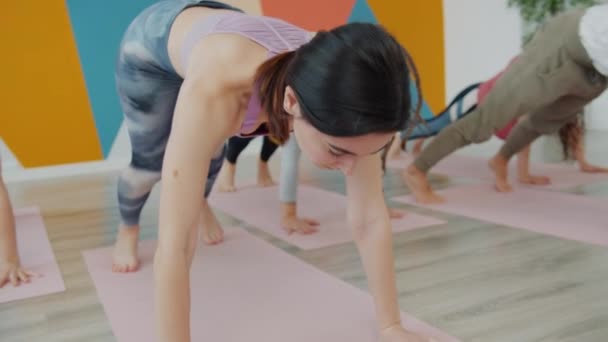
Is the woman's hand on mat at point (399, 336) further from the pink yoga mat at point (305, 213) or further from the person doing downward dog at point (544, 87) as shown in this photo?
the person doing downward dog at point (544, 87)

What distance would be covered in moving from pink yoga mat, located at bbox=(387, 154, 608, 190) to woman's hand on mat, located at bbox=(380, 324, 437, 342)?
5.12ft

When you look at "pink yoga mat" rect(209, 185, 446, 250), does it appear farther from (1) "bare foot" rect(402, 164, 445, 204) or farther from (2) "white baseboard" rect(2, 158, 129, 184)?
(2) "white baseboard" rect(2, 158, 129, 184)

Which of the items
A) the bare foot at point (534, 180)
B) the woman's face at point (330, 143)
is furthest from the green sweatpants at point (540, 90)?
the woman's face at point (330, 143)

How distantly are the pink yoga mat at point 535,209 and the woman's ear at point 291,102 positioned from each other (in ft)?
3.86

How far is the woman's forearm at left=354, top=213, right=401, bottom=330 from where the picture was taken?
1.08m

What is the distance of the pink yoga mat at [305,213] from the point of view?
1848 millimetres

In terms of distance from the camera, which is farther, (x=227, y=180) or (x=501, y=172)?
(x=227, y=180)

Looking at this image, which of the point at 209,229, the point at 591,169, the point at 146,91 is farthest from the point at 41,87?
the point at 591,169

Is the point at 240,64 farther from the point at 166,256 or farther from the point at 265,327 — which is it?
the point at 265,327

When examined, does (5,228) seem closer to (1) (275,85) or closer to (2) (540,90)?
(1) (275,85)

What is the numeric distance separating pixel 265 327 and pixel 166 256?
1.21 ft

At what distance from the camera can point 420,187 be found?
2.29 meters

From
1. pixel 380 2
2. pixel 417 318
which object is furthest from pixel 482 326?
pixel 380 2

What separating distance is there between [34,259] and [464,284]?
47.0 inches
